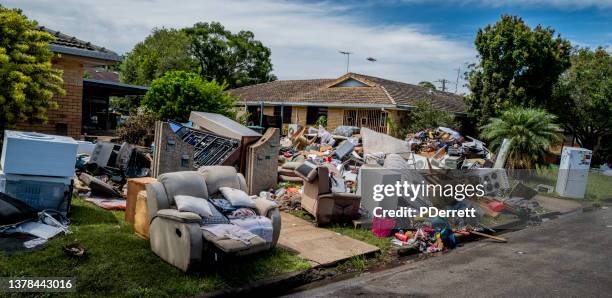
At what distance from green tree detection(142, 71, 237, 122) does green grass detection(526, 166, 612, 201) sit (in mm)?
11116

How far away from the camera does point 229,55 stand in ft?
146

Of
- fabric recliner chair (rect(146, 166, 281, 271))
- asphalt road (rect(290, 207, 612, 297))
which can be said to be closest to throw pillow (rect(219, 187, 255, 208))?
fabric recliner chair (rect(146, 166, 281, 271))

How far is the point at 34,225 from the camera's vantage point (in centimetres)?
562

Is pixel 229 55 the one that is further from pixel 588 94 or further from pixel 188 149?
pixel 188 149

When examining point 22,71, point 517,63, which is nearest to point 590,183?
point 517,63

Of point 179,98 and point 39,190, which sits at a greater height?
point 179,98

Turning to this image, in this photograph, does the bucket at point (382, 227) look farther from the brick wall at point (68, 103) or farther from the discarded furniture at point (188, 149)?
the brick wall at point (68, 103)

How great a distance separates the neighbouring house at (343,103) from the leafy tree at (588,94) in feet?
16.3

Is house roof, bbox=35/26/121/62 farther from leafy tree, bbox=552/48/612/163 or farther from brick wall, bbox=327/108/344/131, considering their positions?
leafy tree, bbox=552/48/612/163

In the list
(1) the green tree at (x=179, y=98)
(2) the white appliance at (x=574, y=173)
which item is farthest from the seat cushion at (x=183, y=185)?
(2) the white appliance at (x=574, y=173)

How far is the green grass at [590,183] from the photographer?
559 inches

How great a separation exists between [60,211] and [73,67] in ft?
18.1

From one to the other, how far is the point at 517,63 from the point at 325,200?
604 inches

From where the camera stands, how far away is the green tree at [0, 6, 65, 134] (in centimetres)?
812
